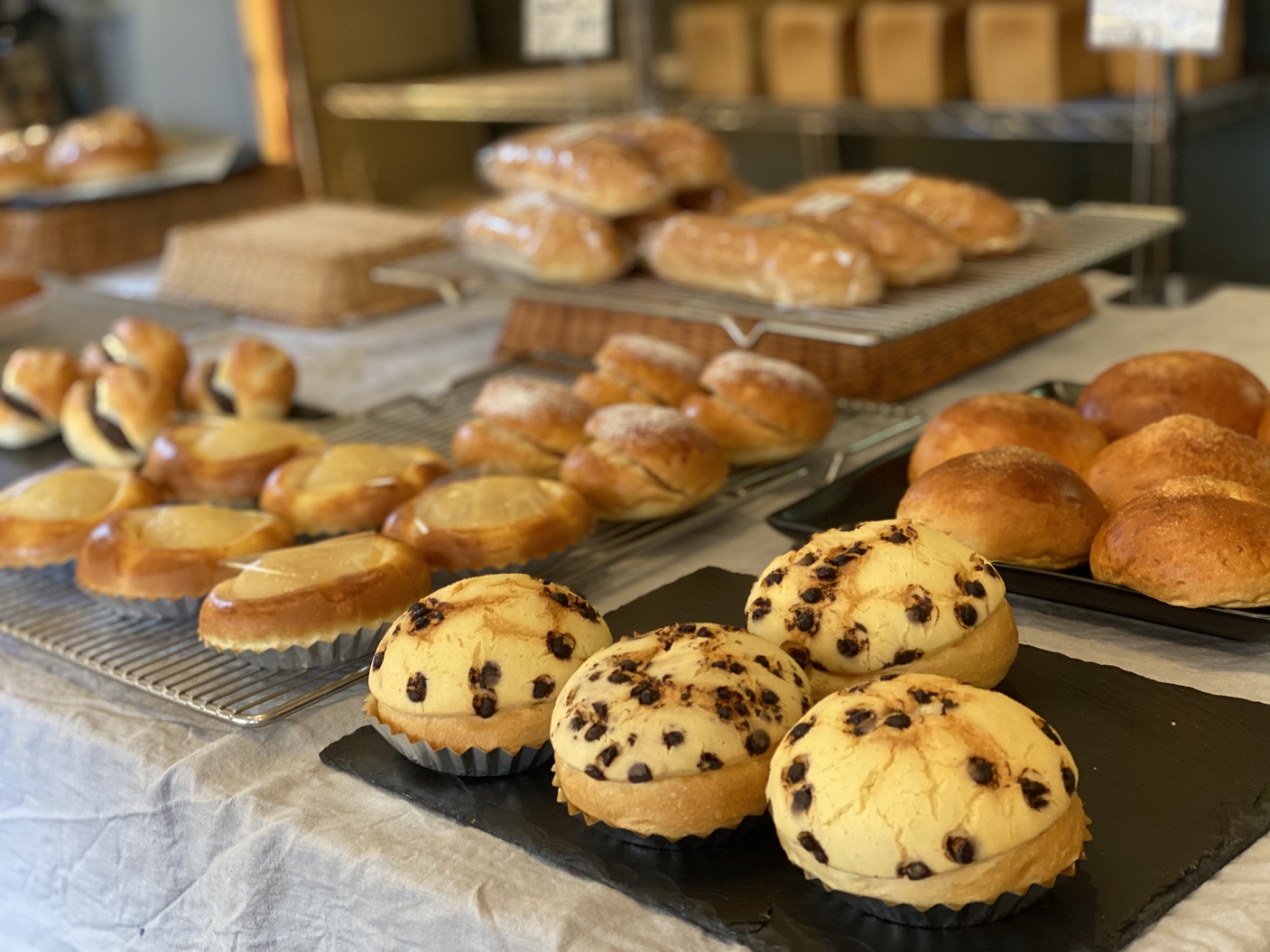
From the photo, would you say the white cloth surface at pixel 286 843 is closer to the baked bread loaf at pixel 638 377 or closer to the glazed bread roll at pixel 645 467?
the glazed bread roll at pixel 645 467

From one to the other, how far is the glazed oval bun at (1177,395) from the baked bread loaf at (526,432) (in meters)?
0.53

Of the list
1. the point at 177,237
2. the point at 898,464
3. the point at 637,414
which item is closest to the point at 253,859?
the point at 637,414

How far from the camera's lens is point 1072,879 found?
30.4 inches

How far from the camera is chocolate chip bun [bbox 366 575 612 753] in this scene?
2.99ft

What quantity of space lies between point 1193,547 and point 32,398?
142 centimetres

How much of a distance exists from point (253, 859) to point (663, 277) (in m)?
1.09

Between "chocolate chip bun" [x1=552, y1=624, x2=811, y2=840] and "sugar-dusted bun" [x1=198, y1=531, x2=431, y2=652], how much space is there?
289mm

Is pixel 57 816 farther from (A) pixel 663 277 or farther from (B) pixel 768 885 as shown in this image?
(A) pixel 663 277

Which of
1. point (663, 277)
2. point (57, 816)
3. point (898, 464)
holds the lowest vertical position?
point (57, 816)

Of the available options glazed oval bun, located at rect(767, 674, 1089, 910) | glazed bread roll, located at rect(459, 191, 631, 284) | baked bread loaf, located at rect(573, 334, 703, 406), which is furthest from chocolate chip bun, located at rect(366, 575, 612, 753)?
glazed bread roll, located at rect(459, 191, 631, 284)

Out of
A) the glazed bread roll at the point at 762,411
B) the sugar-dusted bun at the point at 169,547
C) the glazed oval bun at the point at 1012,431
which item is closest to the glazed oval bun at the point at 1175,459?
the glazed oval bun at the point at 1012,431

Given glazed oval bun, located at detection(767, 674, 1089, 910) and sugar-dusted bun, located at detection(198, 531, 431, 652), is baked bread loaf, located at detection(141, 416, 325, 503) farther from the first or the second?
glazed oval bun, located at detection(767, 674, 1089, 910)

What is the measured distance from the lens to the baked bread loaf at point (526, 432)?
142 cm

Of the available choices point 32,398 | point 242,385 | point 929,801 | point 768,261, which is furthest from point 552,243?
point 929,801
